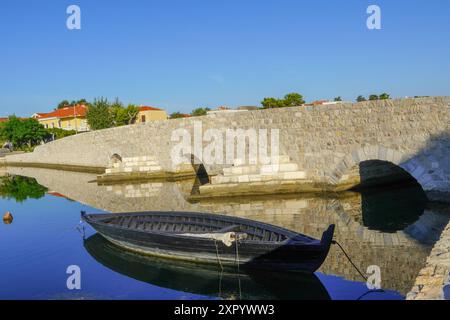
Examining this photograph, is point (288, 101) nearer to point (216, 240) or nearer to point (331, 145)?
point (331, 145)

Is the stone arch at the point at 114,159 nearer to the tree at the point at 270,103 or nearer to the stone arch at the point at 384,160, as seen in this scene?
the tree at the point at 270,103

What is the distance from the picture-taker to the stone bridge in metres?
11.2

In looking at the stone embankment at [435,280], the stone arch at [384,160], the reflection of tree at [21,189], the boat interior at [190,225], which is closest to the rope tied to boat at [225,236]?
the boat interior at [190,225]

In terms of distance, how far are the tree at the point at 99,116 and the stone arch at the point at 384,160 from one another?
31.7 m

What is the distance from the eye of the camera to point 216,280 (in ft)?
23.5

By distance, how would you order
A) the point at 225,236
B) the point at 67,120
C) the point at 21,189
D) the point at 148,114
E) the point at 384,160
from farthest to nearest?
the point at 67,120
the point at 148,114
the point at 21,189
the point at 384,160
the point at 225,236

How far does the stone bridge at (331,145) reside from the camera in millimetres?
11172

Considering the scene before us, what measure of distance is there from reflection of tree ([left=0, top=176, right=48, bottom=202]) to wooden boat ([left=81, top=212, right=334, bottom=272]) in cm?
974

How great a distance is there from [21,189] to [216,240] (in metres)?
15.8

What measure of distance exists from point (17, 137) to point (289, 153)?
114ft

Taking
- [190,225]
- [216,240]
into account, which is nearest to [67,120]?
[190,225]

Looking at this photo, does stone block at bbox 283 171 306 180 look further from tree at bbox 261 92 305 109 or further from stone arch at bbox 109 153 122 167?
tree at bbox 261 92 305 109

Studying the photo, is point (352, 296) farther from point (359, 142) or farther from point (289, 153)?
point (289, 153)

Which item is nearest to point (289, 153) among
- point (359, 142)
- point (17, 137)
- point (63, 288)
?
point (359, 142)
